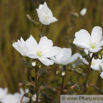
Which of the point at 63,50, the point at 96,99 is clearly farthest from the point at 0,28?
the point at 96,99

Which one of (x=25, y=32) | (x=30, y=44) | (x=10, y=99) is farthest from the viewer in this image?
(x=25, y=32)

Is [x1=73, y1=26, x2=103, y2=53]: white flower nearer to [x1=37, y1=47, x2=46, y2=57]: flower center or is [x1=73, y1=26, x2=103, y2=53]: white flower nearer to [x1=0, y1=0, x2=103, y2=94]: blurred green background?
[x1=37, y1=47, x2=46, y2=57]: flower center

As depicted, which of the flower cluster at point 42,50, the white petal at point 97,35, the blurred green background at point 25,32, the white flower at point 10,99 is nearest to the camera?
the flower cluster at point 42,50

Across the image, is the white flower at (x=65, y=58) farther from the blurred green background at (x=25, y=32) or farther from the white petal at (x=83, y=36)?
the blurred green background at (x=25, y=32)

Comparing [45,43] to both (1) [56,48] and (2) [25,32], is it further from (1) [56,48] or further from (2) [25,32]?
(2) [25,32]

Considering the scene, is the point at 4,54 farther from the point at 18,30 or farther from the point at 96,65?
the point at 96,65

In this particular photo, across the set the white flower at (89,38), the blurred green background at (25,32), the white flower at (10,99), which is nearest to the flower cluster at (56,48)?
the white flower at (89,38)

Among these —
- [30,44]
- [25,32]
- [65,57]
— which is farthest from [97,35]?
[25,32]

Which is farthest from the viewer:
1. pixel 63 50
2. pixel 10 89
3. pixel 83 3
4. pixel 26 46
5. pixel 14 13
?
pixel 83 3
